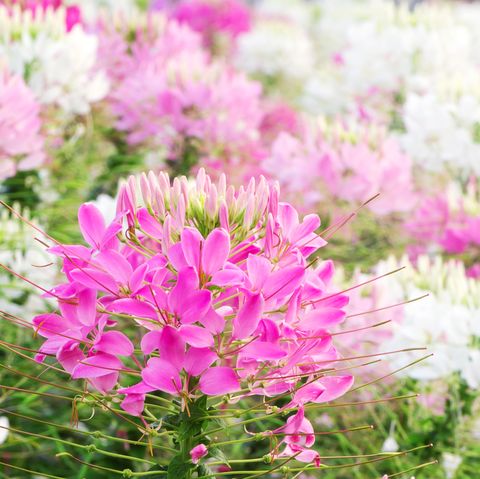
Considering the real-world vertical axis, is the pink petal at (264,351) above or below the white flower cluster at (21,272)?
below

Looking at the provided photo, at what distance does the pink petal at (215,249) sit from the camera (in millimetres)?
617

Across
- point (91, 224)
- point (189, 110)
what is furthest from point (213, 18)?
point (91, 224)

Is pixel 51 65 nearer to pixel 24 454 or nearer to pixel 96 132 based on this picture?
pixel 96 132

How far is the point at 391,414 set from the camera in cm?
121

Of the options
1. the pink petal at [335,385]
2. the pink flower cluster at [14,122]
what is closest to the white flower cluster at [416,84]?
the pink flower cluster at [14,122]

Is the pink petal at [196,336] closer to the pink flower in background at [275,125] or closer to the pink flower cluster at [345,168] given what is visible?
the pink flower cluster at [345,168]

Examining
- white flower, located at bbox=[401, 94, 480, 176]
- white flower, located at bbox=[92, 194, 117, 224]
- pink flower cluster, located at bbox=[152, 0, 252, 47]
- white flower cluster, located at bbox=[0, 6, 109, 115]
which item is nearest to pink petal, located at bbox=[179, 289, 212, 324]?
white flower, located at bbox=[92, 194, 117, 224]

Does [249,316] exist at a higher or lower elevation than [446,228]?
lower

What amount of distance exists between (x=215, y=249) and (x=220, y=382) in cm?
9

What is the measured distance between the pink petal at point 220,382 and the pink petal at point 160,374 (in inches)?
0.9

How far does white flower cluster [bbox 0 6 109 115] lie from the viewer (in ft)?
4.96

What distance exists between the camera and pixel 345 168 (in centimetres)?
143

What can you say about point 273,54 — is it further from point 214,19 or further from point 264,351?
point 264,351

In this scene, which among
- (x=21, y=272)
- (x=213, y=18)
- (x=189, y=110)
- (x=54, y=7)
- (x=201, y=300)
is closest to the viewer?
(x=201, y=300)
